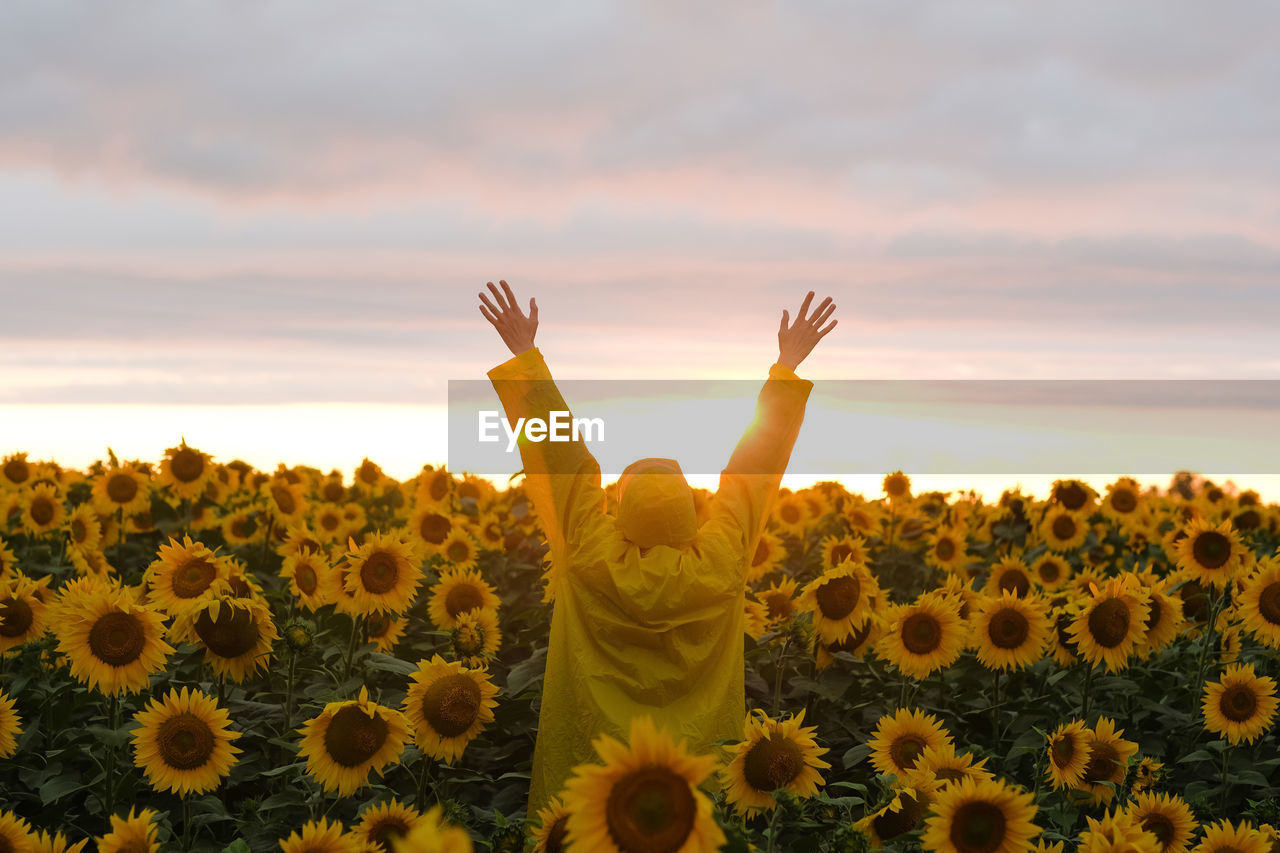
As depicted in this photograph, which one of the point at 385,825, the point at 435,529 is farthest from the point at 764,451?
the point at 435,529

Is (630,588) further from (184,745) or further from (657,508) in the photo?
(184,745)

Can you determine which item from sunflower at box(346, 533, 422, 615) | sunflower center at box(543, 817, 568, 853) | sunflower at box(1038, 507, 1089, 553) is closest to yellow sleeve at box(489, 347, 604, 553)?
sunflower at box(346, 533, 422, 615)

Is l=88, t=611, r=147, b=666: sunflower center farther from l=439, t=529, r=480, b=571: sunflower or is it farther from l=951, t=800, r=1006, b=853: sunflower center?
l=439, t=529, r=480, b=571: sunflower

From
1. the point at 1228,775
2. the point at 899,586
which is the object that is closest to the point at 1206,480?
Result: the point at 899,586

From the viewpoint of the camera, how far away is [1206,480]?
16047mm

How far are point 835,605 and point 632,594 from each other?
2.05 meters

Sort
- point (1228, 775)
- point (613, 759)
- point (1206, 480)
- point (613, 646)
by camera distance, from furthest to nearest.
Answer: point (1206, 480)
point (1228, 775)
point (613, 646)
point (613, 759)

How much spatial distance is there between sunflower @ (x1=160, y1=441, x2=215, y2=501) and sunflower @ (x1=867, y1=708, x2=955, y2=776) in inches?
326

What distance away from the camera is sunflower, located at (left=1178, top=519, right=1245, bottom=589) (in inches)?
312

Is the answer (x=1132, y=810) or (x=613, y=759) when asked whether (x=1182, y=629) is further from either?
(x=613, y=759)

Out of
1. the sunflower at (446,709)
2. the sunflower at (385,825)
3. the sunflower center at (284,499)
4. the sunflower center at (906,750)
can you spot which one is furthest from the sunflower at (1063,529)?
the sunflower at (385,825)

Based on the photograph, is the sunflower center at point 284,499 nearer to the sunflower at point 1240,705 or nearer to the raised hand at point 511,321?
the raised hand at point 511,321

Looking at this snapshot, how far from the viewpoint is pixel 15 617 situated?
6.08 metres

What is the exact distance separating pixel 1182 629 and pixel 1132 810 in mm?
4506
